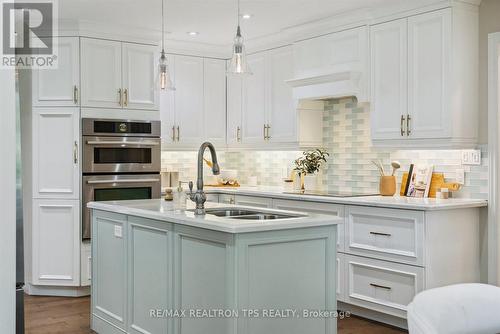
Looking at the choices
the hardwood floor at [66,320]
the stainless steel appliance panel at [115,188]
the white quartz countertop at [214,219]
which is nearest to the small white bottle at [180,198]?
the white quartz countertop at [214,219]

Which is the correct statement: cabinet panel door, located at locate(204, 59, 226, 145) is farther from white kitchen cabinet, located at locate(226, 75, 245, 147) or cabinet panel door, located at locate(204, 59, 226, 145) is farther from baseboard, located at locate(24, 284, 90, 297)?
baseboard, located at locate(24, 284, 90, 297)

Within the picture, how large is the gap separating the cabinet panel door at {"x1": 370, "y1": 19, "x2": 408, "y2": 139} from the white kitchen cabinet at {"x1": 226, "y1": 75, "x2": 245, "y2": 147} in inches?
76.2

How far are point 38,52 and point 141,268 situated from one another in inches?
108

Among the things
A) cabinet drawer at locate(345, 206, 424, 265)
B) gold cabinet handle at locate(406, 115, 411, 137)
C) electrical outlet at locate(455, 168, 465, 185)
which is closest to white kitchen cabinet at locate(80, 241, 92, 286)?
cabinet drawer at locate(345, 206, 424, 265)

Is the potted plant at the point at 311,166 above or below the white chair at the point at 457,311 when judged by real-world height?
above

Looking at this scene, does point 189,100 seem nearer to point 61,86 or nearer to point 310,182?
point 61,86

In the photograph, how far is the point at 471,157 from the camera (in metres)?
4.17

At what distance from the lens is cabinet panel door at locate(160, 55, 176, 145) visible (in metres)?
5.93

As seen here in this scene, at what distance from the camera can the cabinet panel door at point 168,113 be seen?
5.93 m

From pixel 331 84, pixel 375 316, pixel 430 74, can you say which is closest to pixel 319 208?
pixel 375 316

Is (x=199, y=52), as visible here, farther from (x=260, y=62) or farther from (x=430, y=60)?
(x=430, y=60)

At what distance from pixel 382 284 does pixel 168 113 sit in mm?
2996

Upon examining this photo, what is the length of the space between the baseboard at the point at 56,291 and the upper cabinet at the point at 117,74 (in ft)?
5.71

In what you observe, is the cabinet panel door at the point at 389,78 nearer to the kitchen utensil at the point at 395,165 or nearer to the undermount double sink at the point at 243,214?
the kitchen utensil at the point at 395,165
